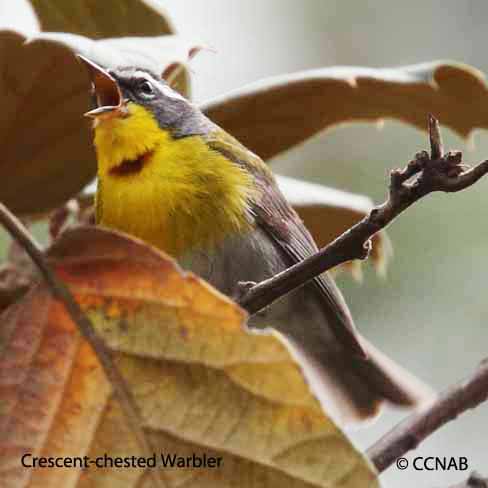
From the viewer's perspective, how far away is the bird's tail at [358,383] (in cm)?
211

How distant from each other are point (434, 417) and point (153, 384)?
441 millimetres

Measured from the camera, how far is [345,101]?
5.90 feet

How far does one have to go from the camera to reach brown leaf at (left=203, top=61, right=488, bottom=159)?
69.4 inches

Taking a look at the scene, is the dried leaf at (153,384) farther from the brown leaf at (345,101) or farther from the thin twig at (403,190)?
the brown leaf at (345,101)

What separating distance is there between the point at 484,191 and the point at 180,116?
1.88m

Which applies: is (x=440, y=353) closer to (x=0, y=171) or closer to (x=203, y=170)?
(x=203, y=170)

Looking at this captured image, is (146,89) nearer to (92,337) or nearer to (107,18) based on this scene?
(107,18)

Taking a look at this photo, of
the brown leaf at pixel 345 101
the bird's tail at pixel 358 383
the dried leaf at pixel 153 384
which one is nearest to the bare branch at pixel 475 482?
the dried leaf at pixel 153 384

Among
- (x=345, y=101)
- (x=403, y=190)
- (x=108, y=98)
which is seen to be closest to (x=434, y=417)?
(x=403, y=190)

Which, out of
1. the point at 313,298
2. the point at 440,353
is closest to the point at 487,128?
the point at 313,298

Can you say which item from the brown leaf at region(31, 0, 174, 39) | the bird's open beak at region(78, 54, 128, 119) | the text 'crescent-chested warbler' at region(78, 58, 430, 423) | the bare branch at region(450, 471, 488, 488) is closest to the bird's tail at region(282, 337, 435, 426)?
the text 'crescent-chested warbler' at region(78, 58, 430, 423)

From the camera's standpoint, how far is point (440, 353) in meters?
3.76

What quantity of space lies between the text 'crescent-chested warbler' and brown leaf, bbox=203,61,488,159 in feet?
0.78

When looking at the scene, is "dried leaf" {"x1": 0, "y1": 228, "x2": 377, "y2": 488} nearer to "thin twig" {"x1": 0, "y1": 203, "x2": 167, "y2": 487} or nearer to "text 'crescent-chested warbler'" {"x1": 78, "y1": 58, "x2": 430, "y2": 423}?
"thin twig" {"x1": 0, "y1": 203, "x2": 167, "y2": 487}
